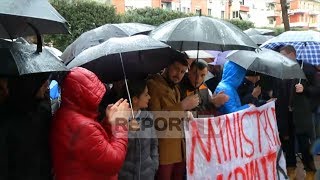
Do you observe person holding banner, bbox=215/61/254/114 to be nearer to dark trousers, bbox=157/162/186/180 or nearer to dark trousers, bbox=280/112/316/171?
dark trousers, bbox=157/162/186/180

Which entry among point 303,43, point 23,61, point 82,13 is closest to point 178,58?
point 23,61

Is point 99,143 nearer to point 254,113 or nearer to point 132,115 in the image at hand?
point 132,115

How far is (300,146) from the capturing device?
20.7 ft

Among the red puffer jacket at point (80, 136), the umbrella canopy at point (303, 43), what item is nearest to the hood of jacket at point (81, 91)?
the red puffer jacket at point (80, 136)

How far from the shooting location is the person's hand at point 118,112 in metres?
2.91

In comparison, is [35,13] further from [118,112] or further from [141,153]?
[141,153]

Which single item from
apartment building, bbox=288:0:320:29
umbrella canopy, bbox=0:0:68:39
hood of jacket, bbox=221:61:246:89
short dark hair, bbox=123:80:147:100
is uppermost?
umbrella canopy, bbox=0:0:68:39

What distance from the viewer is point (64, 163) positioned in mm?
2664

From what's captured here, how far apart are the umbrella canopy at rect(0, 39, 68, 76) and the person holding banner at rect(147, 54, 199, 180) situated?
1.23 metres

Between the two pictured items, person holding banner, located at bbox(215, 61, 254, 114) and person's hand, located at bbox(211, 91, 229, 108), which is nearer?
person's hand, located at bbox(211, 91, 229, 108)

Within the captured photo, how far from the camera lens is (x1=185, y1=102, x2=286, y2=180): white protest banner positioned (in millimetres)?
3951

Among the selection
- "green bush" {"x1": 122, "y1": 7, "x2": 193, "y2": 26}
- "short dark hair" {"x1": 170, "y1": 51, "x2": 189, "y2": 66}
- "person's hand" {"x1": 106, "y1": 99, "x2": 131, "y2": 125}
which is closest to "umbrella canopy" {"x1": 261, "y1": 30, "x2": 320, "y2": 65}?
"short dark hair" {"x1": 170, "y1": 51, "x2": 189, "y2": 66}

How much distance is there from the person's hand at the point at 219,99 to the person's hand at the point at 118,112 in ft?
5.08

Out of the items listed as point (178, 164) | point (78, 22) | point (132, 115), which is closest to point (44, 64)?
point (132, 115)
